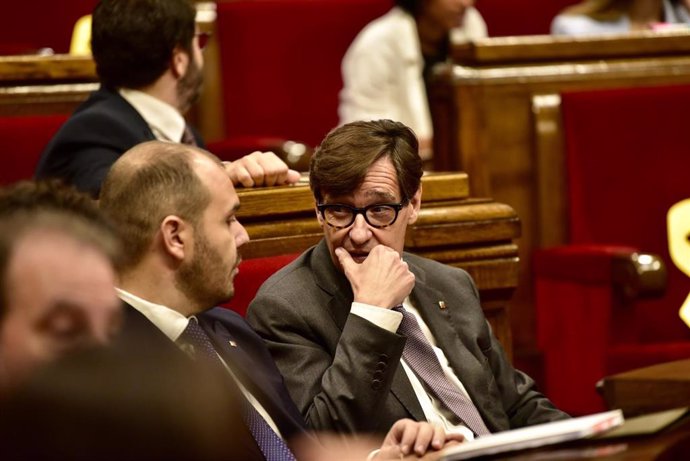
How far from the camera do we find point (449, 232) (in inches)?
73.9

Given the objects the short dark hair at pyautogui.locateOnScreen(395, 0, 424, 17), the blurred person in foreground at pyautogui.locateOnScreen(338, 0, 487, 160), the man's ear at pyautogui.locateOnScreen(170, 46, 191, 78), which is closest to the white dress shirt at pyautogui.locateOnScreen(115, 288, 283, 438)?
the man's ear at pyautogui.locateOnScreen(170, 46, 191, 78)

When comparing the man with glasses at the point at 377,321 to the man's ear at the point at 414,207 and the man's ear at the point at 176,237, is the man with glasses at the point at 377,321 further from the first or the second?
the man's ear at the point at 176,237

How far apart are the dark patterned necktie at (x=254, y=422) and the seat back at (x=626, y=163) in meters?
1.33

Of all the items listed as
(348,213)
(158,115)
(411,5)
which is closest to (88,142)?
(158,115)

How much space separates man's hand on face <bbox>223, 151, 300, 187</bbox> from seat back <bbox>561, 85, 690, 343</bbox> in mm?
921

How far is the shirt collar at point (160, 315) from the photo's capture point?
1.33 meters

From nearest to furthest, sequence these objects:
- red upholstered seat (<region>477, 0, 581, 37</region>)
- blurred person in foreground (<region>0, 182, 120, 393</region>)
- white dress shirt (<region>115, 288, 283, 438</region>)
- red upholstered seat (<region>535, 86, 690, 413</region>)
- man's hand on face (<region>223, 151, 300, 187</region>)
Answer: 1. blurred person in foreground (<region>0, 182, 120, 393</region>)
2. white dress shirt (<region>115, 288, 283, 438</region>)
3. man's hand on face (<region>223, 151, 300, 187</region>)
4. red upholstered seat (<region>535, 86, 690, 413</region>)
5. red upholstered seat (<region>477, 0, 581, 37</region>)

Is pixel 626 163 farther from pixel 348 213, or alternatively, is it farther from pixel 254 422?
pixel 254 422

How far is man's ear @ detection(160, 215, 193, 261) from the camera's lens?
135cm

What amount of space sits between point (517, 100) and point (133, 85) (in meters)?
0.89

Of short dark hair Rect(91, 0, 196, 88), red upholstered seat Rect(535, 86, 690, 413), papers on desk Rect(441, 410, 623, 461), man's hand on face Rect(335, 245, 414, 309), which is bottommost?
red upholstered seat Rect(535, 86, 690, 413)

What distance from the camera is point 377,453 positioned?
4.48 feet

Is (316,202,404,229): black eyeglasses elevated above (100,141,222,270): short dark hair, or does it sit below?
below

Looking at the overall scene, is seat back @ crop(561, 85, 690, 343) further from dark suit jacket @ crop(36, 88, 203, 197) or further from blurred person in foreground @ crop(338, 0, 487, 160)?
dark suit jacket @ crop(36, 88, 203, 197)
